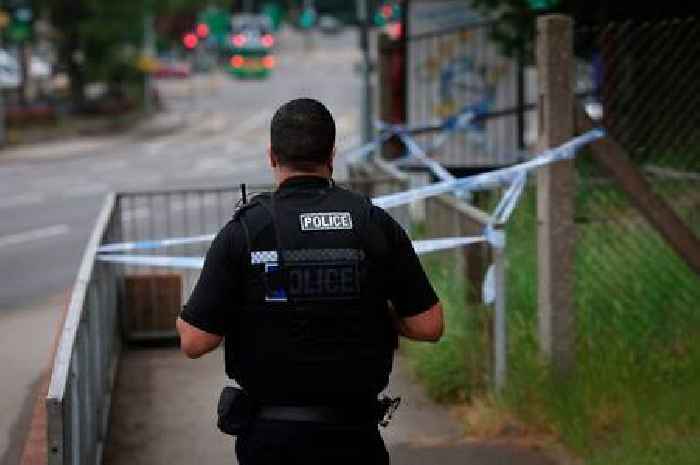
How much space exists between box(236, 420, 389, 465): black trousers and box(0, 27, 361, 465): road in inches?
148

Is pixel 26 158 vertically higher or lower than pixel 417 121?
lower

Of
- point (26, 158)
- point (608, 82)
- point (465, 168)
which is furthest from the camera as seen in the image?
point (26, 158)

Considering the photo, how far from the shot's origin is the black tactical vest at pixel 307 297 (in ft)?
12.8

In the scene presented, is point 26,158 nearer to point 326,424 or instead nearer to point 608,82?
point 608,82

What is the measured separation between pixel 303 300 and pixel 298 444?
406mm

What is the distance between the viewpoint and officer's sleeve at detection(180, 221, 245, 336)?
3.89m

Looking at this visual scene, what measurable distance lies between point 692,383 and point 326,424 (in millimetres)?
3208

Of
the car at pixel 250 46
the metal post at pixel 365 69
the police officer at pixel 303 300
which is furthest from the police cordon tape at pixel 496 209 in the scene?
the car at pixel 250 46

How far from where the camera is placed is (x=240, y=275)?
12.8 ft

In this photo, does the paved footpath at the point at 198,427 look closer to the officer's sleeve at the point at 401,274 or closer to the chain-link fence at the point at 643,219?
the chain-link fence at the point at 643,219

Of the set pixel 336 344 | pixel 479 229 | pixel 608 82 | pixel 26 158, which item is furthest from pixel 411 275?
pixel 26 158

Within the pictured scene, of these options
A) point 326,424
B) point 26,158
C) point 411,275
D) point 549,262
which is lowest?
point 26,158

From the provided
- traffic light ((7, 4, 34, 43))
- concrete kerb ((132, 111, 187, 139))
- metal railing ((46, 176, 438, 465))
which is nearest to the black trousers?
metal railing ((46, 176, 438, 465))

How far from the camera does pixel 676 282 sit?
753 centimetres
